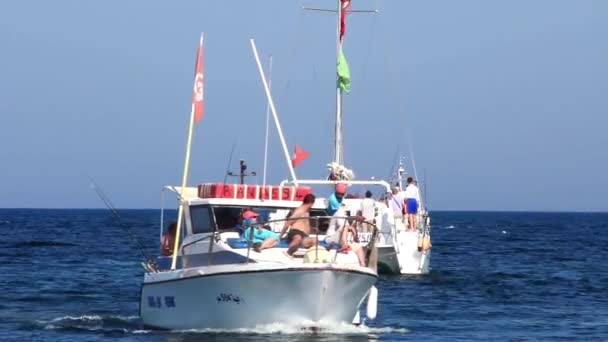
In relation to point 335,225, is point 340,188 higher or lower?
higher

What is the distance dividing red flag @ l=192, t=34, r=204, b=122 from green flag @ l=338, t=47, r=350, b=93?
20.9m

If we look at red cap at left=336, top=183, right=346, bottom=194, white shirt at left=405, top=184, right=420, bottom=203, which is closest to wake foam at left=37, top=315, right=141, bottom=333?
red cap at left=336, top=183, right=346, bottom=194

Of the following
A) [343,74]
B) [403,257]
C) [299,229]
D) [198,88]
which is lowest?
[403,257]

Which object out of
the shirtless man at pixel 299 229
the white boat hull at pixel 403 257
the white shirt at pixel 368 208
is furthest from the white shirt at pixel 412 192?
the shirtless man at pixel 299 229

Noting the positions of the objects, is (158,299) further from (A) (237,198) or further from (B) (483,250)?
(B) (483,250)

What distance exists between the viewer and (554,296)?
114 ft

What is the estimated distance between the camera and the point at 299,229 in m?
23.0

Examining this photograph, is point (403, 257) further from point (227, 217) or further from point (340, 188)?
point (340, 188)

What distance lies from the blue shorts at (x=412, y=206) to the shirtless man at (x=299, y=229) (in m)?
16.7

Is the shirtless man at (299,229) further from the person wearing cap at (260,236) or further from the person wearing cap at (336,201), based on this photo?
the person wearing cap at (336,201)

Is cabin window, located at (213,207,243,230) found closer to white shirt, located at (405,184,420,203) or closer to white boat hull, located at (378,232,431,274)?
white boat hull, located at (378,232,431,274)

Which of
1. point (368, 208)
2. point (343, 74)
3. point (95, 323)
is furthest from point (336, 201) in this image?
point (343, 74)

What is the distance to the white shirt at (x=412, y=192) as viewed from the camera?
40.2m

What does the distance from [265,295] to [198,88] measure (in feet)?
12.6
